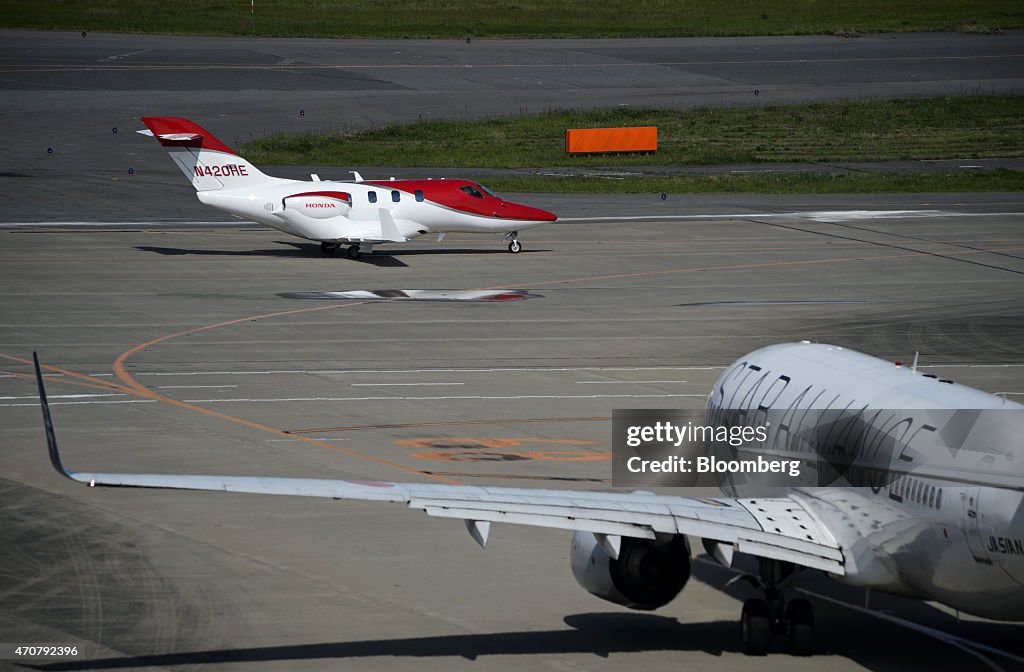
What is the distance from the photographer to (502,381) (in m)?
40.2

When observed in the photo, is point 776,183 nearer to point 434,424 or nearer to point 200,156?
point 200,156

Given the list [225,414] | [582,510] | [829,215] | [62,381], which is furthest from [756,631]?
[829,215]

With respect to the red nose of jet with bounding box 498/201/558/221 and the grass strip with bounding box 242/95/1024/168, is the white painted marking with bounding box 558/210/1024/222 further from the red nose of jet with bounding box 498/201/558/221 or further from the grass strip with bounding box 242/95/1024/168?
the grass strip with bounding box 242/95/1024/168

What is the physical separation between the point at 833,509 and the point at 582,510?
422 centimetres

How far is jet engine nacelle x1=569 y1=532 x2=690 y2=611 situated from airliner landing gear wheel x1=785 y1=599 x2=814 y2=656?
201 centimetres

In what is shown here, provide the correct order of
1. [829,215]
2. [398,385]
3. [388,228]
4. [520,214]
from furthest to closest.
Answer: [829,215] < [520,214] < [388,228] < [398,385]

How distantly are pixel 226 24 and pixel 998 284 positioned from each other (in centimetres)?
10422

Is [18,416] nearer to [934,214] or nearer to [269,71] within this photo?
[934,214]

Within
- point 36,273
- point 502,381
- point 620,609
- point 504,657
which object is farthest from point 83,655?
point 36,273

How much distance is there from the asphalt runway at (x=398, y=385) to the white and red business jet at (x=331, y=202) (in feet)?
5.35

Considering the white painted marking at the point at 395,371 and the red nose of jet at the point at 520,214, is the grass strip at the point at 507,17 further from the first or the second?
the white painted marking at the point at 395,371

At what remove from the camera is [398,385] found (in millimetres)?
39500

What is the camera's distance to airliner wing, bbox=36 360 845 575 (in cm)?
1689

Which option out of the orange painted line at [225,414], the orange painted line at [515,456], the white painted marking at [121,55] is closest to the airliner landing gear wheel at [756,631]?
the orange painted line at [225,414]
